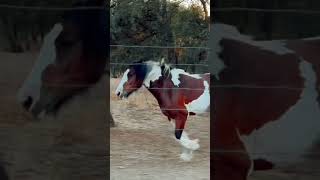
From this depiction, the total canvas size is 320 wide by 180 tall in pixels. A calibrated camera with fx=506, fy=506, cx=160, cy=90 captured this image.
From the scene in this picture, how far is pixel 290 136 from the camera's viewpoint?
1.65m

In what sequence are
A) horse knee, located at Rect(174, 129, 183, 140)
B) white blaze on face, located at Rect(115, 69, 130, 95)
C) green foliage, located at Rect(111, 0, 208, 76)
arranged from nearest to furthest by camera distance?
green foliage, located at Rect(111, 0, 208, 76), white blaze on face, located at Rect(115, 69, 130, 95), horse knee, located at Rect(174, 129, 183, 140)

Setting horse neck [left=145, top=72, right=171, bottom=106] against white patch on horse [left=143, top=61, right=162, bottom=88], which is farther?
horse neck [left=145, top=72, right=171, bottom=106]

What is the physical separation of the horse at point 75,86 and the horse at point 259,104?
37 centimetres

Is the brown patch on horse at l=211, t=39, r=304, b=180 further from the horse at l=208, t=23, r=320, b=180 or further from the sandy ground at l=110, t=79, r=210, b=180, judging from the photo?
the sandy ground at l=110, t=79, r=210, b=180

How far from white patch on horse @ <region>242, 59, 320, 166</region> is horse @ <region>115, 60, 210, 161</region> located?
70.0 inches

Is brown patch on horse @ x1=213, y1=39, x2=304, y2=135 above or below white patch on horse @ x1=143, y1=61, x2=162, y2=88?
above

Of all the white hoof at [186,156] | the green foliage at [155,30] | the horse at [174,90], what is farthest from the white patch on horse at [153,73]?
the white hoof at [186,156]

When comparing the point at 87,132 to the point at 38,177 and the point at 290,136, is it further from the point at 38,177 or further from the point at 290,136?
the point at 290,136

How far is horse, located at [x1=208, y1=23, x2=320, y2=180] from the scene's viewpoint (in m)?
1.63

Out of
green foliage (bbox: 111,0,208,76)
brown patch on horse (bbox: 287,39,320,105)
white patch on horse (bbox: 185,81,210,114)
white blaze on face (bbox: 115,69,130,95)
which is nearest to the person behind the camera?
brown patch on horse (bbox: 287,39,320,105)

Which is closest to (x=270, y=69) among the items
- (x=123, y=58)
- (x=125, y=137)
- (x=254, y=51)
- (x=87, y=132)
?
(x=254, y=51)

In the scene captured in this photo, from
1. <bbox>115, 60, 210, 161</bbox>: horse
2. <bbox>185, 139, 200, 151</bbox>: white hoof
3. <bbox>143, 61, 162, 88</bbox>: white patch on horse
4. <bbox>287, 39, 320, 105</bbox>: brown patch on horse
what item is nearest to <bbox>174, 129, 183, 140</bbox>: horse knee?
<bbox>115, 60, 210, 161</bbox>: horse

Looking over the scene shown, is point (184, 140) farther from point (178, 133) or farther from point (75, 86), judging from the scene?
point (75, 86)

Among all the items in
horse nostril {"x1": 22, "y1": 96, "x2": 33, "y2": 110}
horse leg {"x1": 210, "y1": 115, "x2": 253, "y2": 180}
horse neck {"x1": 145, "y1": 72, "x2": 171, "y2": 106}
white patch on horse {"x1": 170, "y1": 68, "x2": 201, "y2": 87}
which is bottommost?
horse neck {"x1": 145, "y1": 72, "x2": 171, "y2": 106}
